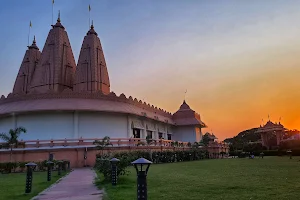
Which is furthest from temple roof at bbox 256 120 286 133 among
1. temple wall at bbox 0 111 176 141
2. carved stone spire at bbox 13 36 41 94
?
carved stone spire at bbox 13 36 41 94

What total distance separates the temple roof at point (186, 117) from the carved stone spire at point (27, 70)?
21.8 meters

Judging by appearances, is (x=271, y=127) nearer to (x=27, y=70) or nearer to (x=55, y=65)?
(x=55, y=65)

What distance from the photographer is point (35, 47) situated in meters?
38.6

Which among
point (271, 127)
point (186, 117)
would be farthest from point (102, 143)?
point (271, 127)

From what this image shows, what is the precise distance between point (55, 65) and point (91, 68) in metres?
4.09

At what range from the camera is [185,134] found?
44.8 meters

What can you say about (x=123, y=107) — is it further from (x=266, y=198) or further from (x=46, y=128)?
(x=266, y=198)

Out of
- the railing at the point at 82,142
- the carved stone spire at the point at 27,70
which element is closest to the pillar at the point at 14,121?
the railing at the point at 82,142

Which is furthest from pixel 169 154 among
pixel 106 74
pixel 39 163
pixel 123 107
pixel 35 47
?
pixel 35 47

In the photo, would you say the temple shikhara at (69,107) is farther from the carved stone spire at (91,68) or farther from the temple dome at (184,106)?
the temple dome at (184,106)

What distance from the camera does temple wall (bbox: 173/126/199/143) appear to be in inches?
1731

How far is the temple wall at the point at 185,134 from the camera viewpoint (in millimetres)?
43969

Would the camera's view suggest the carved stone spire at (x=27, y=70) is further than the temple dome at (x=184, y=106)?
No

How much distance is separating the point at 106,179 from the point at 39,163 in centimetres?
955
